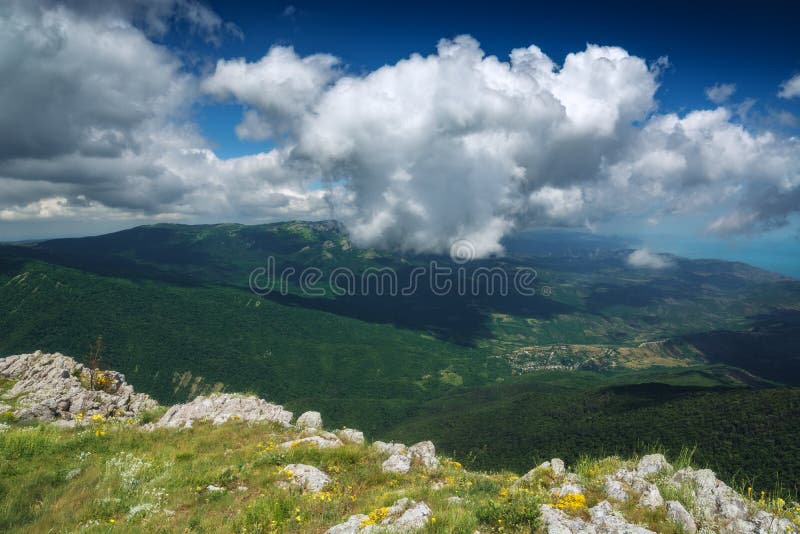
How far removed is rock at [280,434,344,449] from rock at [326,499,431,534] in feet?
26.3

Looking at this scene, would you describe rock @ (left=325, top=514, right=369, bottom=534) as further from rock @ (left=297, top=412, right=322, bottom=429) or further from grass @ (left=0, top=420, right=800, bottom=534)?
rock @ (left=297, top=412, right=322, bottom=429)

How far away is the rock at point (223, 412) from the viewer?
24.7m

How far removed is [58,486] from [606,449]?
144751 millimetres

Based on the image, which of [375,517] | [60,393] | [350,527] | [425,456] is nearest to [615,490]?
[375,517]

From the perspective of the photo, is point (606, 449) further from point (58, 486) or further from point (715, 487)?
point (58, 486)

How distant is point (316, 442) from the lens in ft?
61.6

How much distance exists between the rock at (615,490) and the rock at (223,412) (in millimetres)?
19383

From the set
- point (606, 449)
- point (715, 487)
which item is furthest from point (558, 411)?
point (715, 487)

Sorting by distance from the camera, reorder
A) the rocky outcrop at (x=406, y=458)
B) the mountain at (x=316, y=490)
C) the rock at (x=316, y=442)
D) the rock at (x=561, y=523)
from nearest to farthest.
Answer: the rock at (x=561, y=523)
the mountain at (x=316, y=490)
the rocky outcrop at (x=406, y=458)
the rock at (x=316, y=442)

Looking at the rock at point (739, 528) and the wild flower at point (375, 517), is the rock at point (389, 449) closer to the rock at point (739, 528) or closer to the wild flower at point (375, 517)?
the wild flower at point (375, 517)

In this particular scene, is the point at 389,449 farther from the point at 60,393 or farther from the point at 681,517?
the point at 60,393

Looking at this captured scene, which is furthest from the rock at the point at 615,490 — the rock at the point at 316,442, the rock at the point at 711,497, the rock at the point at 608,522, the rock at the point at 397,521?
the rock at the point at 316,442

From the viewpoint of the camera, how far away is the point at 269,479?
14.2m

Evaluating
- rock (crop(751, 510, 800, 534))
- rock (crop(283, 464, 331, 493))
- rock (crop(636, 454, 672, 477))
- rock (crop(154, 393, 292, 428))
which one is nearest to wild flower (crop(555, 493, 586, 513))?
rock (crop(636, 454, 672, 477))
